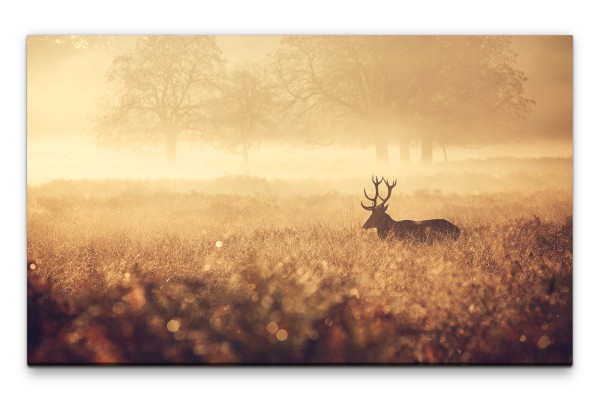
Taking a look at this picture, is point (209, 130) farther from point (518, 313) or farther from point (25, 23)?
point (518, 313)

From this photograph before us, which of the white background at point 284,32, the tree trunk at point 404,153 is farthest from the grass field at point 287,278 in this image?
the tree trunk at point 404,153

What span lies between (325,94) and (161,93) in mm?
1201

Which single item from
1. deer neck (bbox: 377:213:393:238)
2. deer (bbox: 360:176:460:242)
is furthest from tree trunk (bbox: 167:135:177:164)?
deer neck (bbox: 377:213:393:238)

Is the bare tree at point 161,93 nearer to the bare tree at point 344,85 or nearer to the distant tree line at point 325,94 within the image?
the distant tree line at point 325,94

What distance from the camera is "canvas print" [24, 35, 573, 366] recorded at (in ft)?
13.3

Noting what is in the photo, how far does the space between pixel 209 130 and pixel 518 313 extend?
8.52 ft

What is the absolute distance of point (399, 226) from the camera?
4191 mm

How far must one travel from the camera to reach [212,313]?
13.3ft

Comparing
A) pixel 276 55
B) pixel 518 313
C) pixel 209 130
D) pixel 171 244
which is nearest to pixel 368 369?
pixel 518 313

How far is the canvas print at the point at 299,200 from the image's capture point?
4059mm

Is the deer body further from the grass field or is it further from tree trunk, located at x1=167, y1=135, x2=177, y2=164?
tree trunk, located at x1=167, y1=135, x2=177, y2=164

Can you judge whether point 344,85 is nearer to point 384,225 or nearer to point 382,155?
point 382,155

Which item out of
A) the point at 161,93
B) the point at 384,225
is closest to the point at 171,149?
the point at 161,93

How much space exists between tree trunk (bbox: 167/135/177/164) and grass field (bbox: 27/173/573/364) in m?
0.18
